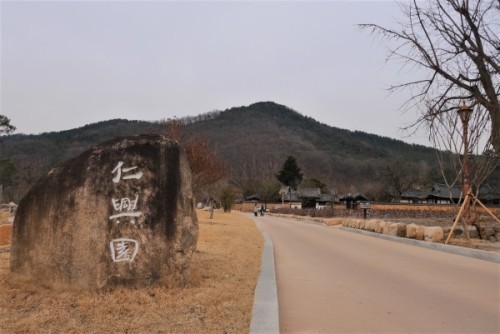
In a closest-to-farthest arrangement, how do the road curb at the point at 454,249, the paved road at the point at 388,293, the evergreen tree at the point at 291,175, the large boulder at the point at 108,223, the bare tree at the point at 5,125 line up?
the paved road at the point at 388,293 < the large boulder at the point at 108,223 < the road curb at the point at 454,249 < the bare tree at the point at 5,125 < the evergreen tree at the point at 291,175

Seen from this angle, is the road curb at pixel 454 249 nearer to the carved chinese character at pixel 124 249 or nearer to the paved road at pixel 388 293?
the paved road at pixel 388 293

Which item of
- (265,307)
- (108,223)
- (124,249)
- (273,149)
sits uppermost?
(273,149)

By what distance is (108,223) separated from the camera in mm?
6160

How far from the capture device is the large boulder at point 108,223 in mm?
6074

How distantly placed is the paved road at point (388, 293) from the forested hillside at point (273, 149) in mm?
55099

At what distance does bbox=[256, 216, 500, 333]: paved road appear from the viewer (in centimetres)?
530

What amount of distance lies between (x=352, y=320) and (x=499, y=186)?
5696cm

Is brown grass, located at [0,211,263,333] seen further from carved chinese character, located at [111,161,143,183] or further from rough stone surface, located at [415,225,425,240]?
rough stone surface, located at [415,225,425,240]

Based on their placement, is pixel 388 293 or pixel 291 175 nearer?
pixel 388 293

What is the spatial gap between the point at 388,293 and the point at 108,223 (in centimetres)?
442

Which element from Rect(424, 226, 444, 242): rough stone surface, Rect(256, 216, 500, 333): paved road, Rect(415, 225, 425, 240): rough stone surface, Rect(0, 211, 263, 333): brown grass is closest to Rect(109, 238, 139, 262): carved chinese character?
Rect(0, 211, 263, 333): brown grass

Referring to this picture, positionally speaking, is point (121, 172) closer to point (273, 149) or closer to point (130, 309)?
point (130, 309)

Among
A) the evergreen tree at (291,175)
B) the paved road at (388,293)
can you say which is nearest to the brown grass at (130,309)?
the paved road at (388,293)

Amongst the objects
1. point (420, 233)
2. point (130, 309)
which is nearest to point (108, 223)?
point (130, 309)
